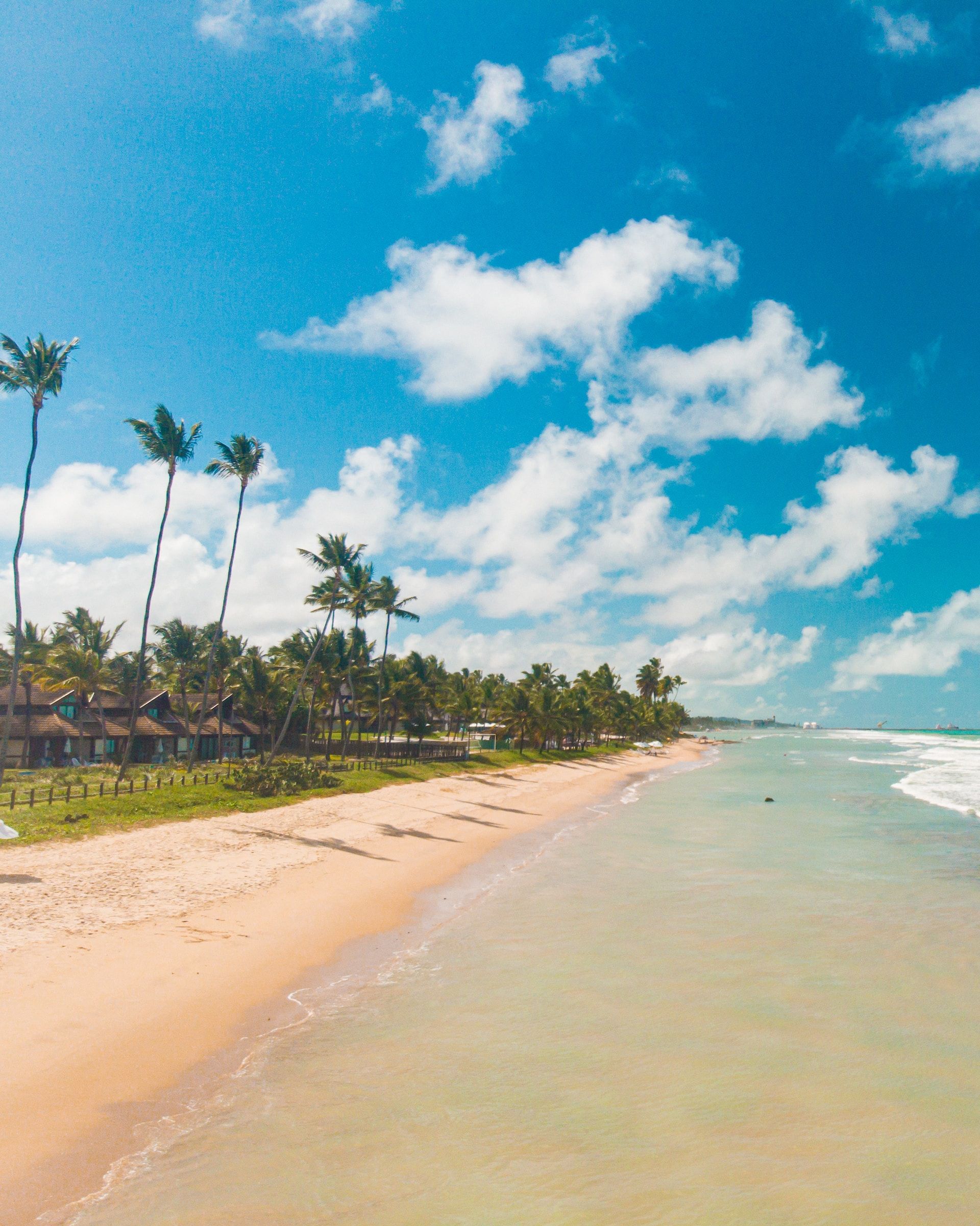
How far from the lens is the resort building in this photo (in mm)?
39906

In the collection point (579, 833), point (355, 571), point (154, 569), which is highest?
point (355, 571)

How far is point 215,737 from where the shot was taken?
54406 mm

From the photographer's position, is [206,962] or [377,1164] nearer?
[377,1164]

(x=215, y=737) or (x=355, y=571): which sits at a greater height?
(x=355, y=571)

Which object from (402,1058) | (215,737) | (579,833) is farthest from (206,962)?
(215,737)

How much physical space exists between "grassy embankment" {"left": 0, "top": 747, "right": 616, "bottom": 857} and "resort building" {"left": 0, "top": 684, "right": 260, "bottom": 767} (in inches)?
299

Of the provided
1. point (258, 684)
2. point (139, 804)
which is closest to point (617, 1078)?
point (139, 804)

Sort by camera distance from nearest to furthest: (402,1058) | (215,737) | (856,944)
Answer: (402,1058)
(856,944)
(215,737)

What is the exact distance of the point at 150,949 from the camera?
11555 millimetres

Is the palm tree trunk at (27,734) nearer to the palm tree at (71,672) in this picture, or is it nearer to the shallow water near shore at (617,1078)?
the palm tree at (71,672)

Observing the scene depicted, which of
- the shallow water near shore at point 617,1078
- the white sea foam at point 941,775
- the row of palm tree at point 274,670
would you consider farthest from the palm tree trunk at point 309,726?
the white sea foam at point 941,775

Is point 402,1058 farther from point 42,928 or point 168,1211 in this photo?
point 42,928

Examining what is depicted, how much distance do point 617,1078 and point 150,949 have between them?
7.70 meters

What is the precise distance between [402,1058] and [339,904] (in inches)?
280
